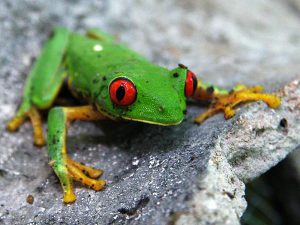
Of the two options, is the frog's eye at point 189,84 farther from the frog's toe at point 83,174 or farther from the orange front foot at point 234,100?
the frog's toe at point 83,174

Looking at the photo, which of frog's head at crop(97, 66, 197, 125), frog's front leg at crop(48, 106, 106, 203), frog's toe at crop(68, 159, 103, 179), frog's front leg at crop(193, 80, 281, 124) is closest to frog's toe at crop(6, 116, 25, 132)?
frog's front leg at crop(48, 106, 106, 203)

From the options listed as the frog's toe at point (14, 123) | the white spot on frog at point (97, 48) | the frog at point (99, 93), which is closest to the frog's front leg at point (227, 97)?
the frog at point (99, 93)

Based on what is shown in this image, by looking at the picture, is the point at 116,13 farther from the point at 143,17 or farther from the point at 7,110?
the point at 7,110

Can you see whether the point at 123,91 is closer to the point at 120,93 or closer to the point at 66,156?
the point at 120,93

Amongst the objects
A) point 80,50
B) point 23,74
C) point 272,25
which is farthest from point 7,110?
point 272,25

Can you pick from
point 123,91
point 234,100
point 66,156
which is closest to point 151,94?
point 123,91

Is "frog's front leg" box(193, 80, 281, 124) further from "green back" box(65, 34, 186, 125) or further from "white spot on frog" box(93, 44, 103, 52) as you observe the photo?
"white spot on frog" box(93, 44, 103, 52)
